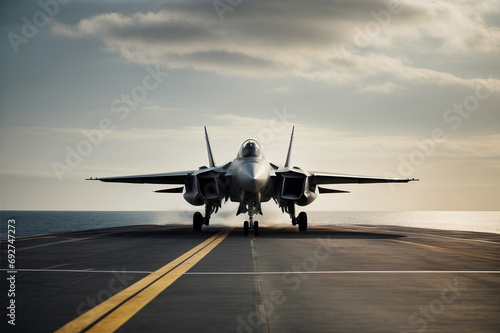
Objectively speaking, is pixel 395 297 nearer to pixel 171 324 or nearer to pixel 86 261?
pixel 171 324

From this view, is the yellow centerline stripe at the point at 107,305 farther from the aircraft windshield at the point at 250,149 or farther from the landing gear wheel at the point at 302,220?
the landing gear wheel at the point at 302,220

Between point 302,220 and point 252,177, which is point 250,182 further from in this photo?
point 302,220

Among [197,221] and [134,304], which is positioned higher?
[197,221]

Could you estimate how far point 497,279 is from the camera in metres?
7.94

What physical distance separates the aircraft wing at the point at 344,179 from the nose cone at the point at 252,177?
14.8 feet

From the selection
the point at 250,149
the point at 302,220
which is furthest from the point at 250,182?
the point at 302,220

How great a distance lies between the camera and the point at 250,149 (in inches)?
809

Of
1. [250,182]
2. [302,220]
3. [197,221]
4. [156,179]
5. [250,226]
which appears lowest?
[250,226]

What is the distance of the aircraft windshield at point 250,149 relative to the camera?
2050 cm

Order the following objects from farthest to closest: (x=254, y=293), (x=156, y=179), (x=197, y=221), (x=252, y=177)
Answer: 1. (x=156, y=179)
2. (x=197, y=221)
3. (x=252, y=177)
4. (x=254, y=293)

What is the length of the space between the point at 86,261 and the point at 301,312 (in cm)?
658

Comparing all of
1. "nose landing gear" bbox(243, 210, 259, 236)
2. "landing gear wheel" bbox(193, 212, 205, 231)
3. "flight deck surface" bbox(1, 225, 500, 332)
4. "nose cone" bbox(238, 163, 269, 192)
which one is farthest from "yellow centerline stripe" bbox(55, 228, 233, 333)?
"landing gear wheel" bbox(193, 212, 205, 231)

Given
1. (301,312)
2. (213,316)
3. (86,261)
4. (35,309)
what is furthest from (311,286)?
(86,261)

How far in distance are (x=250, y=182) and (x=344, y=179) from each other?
9.35 meters
